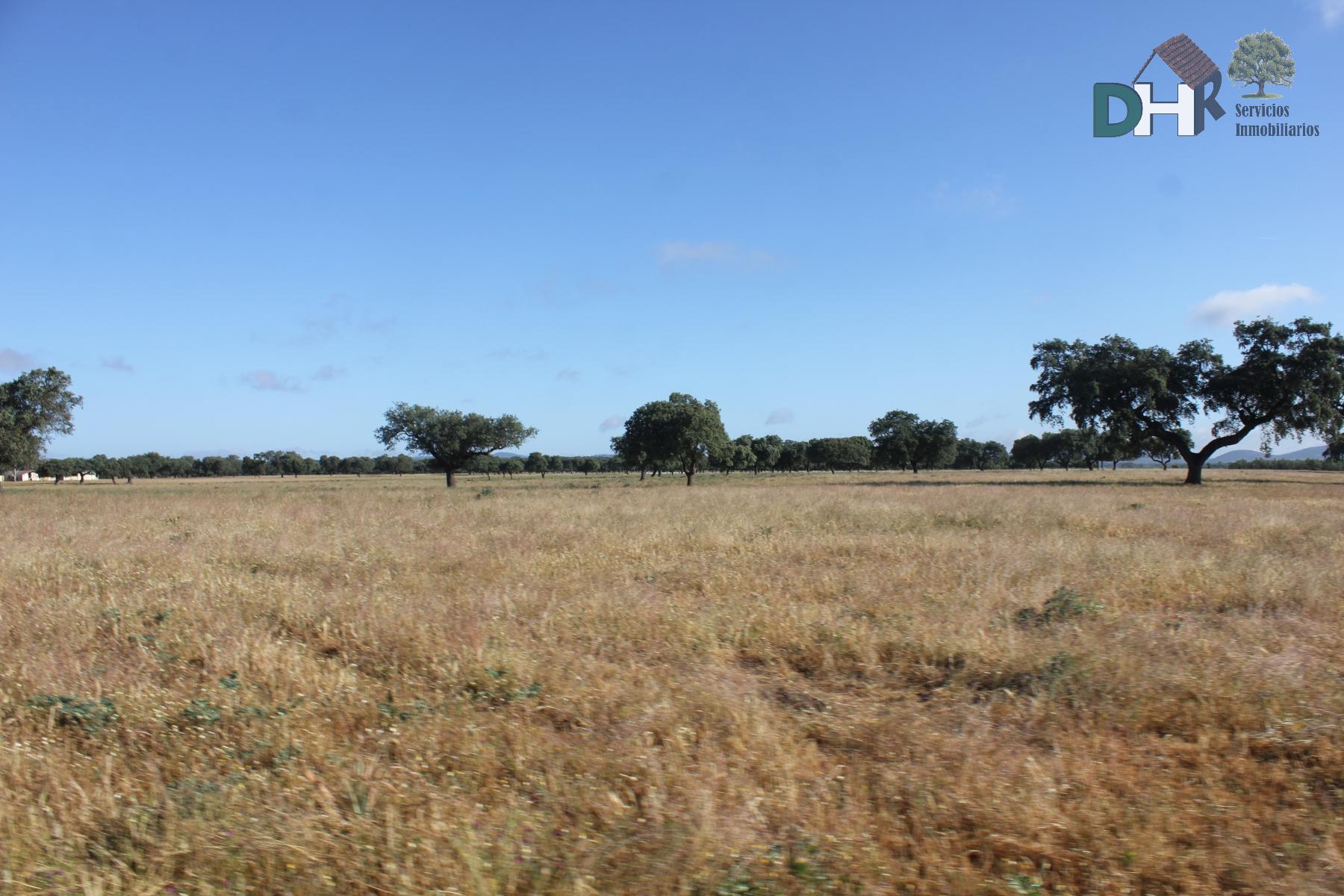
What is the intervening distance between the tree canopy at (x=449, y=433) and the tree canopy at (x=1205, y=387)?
41156 millimetres

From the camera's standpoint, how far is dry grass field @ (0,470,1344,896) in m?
3.50

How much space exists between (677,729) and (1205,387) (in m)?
52.4

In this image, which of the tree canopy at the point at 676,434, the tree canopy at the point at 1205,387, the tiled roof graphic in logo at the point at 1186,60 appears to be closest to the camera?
the tiled roof graphic in logo at the point at 1186,60

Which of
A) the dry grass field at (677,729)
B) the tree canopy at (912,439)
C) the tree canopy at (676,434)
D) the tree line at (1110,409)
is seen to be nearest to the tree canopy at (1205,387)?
the tree line at (1110,409)

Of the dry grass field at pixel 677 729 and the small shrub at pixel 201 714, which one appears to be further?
the small shrub at pixel 201 714

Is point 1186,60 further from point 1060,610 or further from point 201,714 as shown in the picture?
point 201,714

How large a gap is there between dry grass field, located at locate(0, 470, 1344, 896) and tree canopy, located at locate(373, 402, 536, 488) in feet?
157

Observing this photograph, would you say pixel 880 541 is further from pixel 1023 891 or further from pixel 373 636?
pixel 1023 891

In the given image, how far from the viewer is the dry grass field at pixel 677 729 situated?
350cm

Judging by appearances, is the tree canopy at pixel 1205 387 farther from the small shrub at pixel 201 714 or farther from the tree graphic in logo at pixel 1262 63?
the small shrub at pixel 201 714

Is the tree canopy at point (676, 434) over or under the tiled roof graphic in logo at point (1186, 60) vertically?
under

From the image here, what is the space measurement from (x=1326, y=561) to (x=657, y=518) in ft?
43.3

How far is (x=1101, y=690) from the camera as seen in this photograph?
558 centimetres

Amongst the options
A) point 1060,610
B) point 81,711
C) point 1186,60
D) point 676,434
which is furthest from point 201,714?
point 676,434
